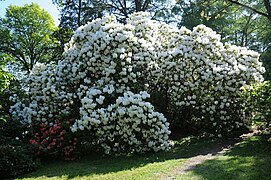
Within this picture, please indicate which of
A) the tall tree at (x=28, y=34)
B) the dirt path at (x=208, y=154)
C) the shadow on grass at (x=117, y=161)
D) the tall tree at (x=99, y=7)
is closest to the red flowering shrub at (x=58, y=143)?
the shadow on grass at (x=117, y=161)

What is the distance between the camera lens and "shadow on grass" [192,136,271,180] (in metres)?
5.59

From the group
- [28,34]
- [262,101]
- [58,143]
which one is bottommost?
[58,143]

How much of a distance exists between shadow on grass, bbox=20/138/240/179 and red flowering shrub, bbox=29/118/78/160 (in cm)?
27

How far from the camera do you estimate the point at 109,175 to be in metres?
6.19

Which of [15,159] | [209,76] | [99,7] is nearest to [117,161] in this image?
[15,159]

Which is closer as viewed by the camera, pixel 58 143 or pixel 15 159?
pixel 15 159

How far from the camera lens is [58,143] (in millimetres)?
8406

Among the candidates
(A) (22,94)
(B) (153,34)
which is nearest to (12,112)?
(A) (22,94)

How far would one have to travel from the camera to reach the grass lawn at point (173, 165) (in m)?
5.82

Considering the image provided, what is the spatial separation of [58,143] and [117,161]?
183cm

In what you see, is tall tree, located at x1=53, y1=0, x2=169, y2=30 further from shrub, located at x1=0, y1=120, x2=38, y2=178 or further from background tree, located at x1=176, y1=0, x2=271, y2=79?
shrub, located at x1=0, y1=120, x2=38, y2=178

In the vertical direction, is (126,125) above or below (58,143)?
above

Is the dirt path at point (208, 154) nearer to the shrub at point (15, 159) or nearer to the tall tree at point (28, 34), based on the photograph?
the shrub at point (15, 159)

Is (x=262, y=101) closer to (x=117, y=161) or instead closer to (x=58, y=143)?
(x=117, y=161)
